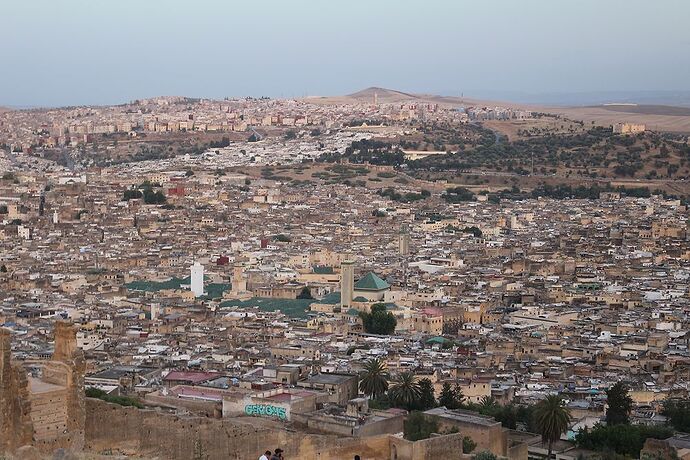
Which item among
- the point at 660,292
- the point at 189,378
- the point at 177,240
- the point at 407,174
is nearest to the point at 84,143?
the point at 407,174

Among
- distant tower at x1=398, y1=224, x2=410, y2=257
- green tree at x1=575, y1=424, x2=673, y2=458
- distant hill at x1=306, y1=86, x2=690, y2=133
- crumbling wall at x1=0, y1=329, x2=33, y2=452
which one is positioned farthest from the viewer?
distant hill at x1=306, y1=86, x2=690, y2=133

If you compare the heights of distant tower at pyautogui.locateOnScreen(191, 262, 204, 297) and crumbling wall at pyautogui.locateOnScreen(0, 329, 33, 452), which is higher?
crumbling wall at pyautogui.locateOnScreen(0, 329, 33, 452)

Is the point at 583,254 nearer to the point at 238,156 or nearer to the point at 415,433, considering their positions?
the point at 415,433

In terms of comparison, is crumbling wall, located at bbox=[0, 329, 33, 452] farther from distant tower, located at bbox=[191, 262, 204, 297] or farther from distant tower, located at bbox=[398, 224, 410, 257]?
distant tower, located at bbox=[398, 224, 410, 257]

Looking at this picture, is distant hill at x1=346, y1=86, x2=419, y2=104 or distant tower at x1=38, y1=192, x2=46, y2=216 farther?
distant hill at x1=346, y1=86, x2=419, y2=104

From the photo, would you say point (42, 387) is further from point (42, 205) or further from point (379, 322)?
point (42, 205)

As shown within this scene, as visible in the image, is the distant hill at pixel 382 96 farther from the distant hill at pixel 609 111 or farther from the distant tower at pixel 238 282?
the distant tower at pixel 238 282

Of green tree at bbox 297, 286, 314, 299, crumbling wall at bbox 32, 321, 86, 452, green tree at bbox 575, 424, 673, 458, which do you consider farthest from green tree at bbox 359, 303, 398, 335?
crumbling wall at bbox 32, 321, 86, 452

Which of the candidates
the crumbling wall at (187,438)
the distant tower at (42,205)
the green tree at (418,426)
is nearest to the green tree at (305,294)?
the green tree at (418,426)
